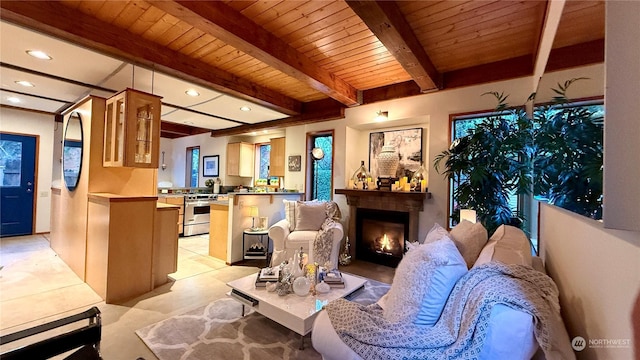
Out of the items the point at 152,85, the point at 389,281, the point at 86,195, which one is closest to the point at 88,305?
the point at 86,195

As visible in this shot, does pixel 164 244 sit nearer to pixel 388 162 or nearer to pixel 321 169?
pixel 321 169

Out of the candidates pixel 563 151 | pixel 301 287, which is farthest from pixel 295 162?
pixel 563 151

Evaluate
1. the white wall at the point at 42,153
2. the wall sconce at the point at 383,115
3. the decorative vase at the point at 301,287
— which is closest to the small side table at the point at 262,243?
the decorative vase at the point at 301,287

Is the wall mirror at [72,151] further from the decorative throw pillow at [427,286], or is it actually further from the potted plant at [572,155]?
the potted plant at [572,155]

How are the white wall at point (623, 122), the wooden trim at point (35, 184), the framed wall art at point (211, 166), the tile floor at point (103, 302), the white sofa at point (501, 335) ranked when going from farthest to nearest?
the framed wall art at point (211, 166) < the wooden trim at point (35, 184) < the tile floor at point (103, 302) < the white sofa at point (501, 335) < the white wall at point (623, 122)

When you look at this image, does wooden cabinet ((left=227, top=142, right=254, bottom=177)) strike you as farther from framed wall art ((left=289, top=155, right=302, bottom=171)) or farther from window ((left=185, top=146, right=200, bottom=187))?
framed wall art ((left=289, top=155, right=302, bottom=171))

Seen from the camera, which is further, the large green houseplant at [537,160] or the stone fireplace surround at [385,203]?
the stone fireplace surround at [385,203]

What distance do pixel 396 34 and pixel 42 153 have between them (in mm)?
6853

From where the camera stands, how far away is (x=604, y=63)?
0.68m

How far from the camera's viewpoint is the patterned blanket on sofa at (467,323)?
90 cm

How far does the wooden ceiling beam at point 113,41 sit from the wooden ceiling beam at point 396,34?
6.92 ft

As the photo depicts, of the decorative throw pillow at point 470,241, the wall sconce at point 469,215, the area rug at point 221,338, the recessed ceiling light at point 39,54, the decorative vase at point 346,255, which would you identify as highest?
the recessed ceiling light at point 39,54

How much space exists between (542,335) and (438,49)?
2.80m

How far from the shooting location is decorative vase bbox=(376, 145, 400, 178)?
386 centimetres
